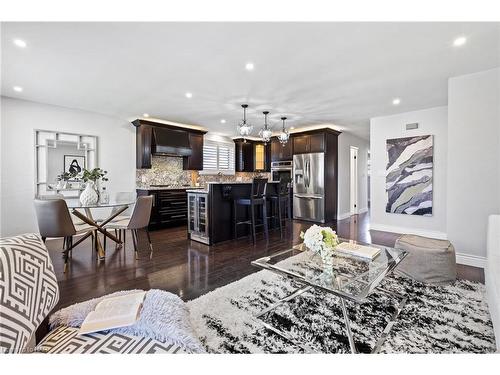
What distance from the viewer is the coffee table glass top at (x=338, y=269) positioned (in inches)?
60.0

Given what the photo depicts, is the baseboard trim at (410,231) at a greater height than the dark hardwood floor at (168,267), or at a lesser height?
greater

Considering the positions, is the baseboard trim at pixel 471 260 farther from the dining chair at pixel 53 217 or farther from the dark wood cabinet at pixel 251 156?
the dark wood cabinet at pixel 251 156

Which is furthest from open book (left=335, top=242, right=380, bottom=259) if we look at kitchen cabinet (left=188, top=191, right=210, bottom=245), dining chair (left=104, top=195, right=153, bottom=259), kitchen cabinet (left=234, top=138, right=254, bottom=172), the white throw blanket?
kitchen cabinet (left=234, top=138, right=254, bottom=172)

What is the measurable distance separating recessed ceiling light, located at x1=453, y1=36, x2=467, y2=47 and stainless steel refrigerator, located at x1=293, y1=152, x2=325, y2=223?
3708mm

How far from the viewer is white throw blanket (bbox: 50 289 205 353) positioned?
1.04m

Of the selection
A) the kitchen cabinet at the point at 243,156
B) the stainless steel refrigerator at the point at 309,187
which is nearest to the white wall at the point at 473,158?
the stainless steel refrigerator at the point at 309,187

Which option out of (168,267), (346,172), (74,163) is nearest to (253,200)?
(168,267)

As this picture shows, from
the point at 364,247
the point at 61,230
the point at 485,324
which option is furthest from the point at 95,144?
the point at 485,324

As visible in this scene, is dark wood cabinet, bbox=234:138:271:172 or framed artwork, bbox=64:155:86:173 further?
dark wood cabinet, bbox=234:138:271:172

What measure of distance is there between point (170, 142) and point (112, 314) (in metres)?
5.03

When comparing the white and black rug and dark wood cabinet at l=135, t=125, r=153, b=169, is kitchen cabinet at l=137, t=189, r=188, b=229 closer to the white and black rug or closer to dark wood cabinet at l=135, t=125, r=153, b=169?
dark wood cabinet at l=135, t=125, r=153, b=169

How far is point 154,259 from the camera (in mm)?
3254
